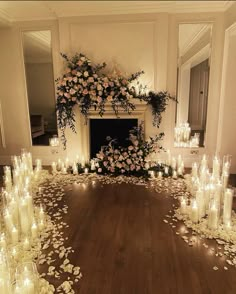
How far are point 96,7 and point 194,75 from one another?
1.95m

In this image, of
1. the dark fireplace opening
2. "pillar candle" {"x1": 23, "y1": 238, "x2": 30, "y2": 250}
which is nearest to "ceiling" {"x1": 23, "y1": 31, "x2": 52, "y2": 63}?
the dark fireplace opening

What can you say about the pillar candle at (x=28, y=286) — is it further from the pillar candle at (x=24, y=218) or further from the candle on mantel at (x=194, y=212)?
the candle on mantel at (x=194, y=212)

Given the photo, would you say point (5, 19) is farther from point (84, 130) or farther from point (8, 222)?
point (8, 222)

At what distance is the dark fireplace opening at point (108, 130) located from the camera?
4250 millimetres

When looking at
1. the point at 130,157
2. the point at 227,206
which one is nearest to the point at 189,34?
the point at 130,157

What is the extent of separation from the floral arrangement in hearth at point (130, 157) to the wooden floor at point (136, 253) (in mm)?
914

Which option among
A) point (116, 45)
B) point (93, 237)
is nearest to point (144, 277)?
point (93, 237)

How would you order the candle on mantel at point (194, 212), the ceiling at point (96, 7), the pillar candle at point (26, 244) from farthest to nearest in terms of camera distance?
the ceiling at point (96, 7)
the candle on mantel at point (194, 212)
the pillar candle at point (26, 244)

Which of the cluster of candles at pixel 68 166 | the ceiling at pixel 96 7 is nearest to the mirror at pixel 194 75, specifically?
the ceiling at pixel 96 7

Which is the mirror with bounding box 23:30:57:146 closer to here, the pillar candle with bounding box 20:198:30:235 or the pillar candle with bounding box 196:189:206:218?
the pillar candle with bounding box 20:198:30:235

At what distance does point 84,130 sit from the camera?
14.0ft

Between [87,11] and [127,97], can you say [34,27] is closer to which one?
[87,11]

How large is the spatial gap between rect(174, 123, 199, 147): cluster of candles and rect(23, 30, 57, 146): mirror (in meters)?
2.28

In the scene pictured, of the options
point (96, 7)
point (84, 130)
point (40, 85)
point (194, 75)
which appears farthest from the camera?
point (40, 85)
